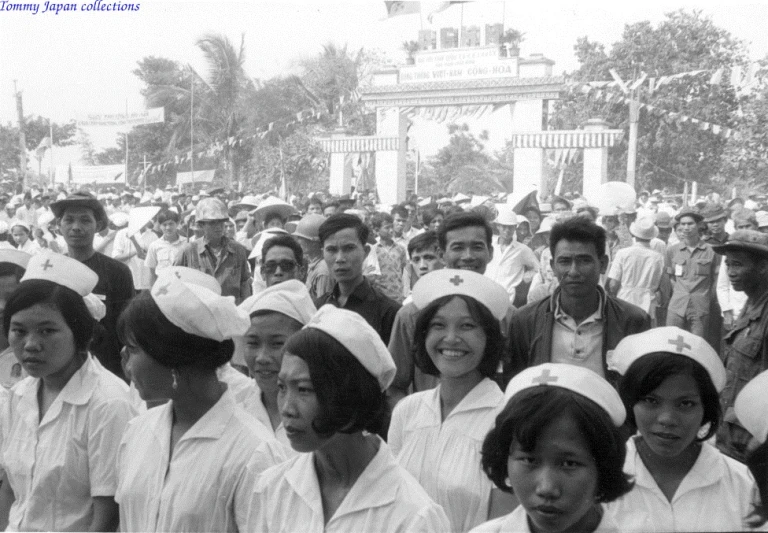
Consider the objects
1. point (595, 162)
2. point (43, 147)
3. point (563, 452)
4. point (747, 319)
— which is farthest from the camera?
point (43, 147)

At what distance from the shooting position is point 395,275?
777cm

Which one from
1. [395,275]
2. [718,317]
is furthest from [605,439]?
[718,317]

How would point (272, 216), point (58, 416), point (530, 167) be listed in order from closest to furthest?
point (58, 416)
point (272, 216)
point (530, 167)

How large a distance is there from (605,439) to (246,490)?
0.93 metres

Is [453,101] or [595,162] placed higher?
[453,101]

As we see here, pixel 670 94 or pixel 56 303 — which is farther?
pixel 670 94

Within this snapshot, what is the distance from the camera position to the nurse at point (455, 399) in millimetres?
2754

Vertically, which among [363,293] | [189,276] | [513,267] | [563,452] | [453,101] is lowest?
[513,267]

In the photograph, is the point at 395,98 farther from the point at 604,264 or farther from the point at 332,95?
the point at 604,264

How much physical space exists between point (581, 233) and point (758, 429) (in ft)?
6.41

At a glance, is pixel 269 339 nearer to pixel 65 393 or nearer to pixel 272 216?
pixel 65 393

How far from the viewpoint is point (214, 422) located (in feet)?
7.98

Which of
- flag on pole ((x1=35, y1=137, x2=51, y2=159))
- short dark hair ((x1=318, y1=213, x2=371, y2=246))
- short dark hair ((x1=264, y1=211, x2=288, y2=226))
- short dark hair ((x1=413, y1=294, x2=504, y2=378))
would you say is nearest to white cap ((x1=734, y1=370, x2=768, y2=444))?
short dark hair ((x1=413, y1=294, x2=504, y2=378))

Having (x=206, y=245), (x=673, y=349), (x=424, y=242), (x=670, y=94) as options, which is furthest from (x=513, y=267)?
(x=670, y=94)
